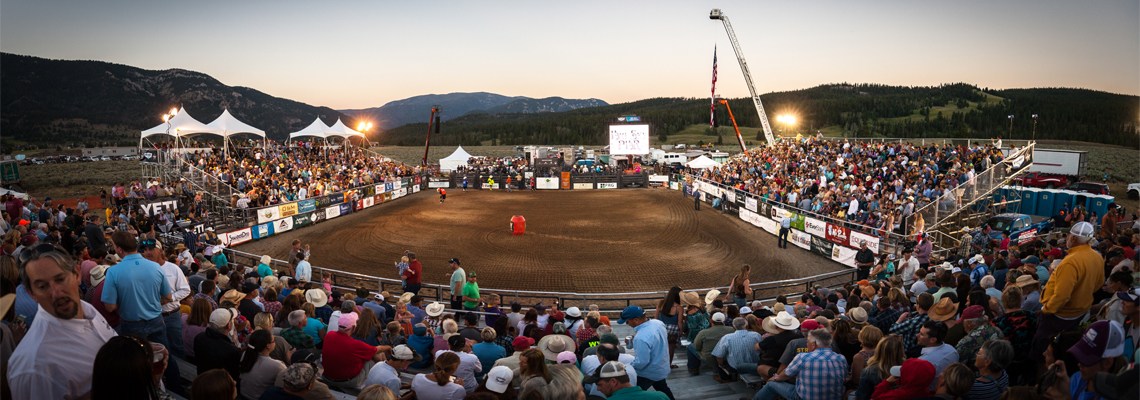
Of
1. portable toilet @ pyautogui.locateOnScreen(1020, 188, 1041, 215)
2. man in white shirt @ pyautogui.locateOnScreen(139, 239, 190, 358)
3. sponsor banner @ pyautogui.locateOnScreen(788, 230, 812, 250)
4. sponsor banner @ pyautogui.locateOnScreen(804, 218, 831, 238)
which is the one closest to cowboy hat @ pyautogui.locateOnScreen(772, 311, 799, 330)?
man in white shirt @ pyautogui.locateOnScreen(139, 239, 190, 358)

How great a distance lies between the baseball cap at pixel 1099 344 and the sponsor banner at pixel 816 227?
1541 cm

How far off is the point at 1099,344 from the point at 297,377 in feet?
21.3

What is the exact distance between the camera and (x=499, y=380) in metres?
4.59

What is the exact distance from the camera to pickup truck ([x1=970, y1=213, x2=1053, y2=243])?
1357 cm

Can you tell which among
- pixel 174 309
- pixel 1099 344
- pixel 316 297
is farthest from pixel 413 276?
pixel 1099 344

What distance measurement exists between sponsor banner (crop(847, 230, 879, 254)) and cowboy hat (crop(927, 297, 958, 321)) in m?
11.0

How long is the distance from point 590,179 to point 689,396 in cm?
3598

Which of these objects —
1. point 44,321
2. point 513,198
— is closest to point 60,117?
point 513,198

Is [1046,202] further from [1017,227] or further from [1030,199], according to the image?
[1017,227]

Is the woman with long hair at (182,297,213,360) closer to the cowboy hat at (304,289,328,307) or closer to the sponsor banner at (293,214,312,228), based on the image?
the cowboy hat at (304,289,328,307)

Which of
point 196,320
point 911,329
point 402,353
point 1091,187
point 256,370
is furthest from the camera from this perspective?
point 1091,187

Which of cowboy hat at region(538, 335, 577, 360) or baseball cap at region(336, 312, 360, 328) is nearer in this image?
cowboy hat at region(538, 335, 577, 360)

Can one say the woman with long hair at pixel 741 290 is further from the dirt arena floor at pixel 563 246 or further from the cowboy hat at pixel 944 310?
the dirt arena floor at pixel 563 246

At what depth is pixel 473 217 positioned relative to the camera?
2728 centimetres
